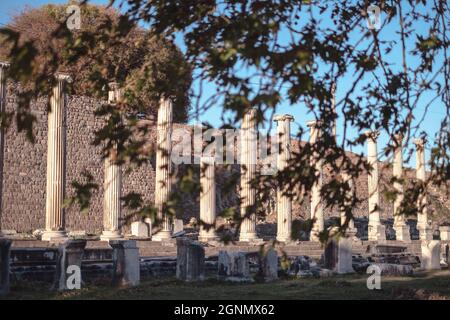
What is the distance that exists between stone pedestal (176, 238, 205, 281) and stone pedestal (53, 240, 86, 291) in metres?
2.41

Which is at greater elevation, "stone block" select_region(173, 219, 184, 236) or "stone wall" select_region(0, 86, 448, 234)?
"stone wall" select_region(0, 86, 448, 234)

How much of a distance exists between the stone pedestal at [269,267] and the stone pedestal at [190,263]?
4.13 feet

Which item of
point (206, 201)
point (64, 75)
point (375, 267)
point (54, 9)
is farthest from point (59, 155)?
point (54, 9)

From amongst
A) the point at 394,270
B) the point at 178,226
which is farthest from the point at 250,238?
the point at 394,270

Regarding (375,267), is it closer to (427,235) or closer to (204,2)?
(204,2)

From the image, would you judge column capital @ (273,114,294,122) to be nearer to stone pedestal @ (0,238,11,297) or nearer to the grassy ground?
the grassy ground

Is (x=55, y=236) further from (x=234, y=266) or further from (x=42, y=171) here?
(x=42, y=171)

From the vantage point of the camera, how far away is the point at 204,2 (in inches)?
269

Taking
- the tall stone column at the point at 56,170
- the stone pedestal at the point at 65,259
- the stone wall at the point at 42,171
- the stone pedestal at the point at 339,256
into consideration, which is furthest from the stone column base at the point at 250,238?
the stone pedestal at the point at 65,259

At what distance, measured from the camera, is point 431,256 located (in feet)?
60.1

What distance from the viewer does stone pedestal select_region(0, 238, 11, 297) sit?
11.0m

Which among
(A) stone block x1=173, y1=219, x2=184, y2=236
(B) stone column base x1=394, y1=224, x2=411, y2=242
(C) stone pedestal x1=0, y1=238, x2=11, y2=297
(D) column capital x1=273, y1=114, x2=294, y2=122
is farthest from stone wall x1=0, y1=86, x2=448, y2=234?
(C) stone pedestal x1=0, y1=238, x2=11, y2=297

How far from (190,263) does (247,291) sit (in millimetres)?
2268
